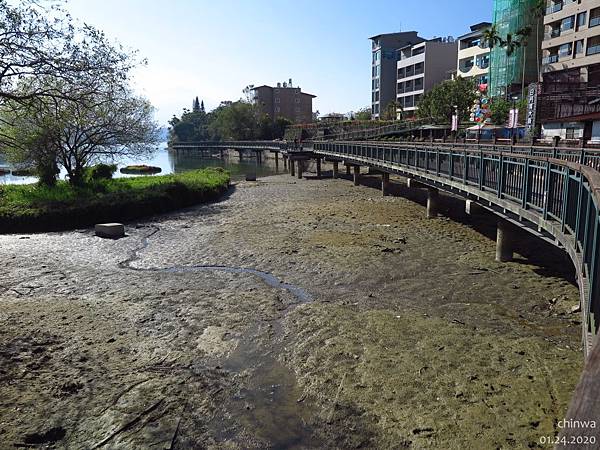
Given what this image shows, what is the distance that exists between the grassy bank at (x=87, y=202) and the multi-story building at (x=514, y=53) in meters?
44.4

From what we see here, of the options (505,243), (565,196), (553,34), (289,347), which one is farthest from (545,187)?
(553,34)

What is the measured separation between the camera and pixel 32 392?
663cm

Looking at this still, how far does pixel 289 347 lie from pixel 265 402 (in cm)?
171

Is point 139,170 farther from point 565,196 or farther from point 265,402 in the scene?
point 565,196

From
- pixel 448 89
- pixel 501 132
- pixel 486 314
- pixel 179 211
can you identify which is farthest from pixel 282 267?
pixel 448 89

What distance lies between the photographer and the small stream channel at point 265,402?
5715 millimetres

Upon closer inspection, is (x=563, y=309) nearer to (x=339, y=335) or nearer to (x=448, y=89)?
(x=339, y=335)

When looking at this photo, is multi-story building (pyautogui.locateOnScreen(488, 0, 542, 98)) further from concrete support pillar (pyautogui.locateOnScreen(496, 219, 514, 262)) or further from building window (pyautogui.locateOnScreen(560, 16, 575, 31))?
concrete support pillar (pyautogui.locateOnScreen(496, 219, 514, 262))

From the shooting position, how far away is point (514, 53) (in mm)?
56125

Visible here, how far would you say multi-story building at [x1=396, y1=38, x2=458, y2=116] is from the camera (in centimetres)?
7744

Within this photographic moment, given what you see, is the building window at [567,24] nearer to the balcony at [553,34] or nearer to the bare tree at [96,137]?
the balcony at [553,34]

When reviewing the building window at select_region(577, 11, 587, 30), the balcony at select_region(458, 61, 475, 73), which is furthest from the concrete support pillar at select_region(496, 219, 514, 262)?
the balcony at select_region(458, 61, 475, 73)

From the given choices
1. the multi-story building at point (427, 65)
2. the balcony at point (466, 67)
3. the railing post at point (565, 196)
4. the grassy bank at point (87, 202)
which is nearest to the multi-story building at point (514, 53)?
the balcony at point (466, 67)

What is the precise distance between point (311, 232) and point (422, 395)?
12.0 metres
